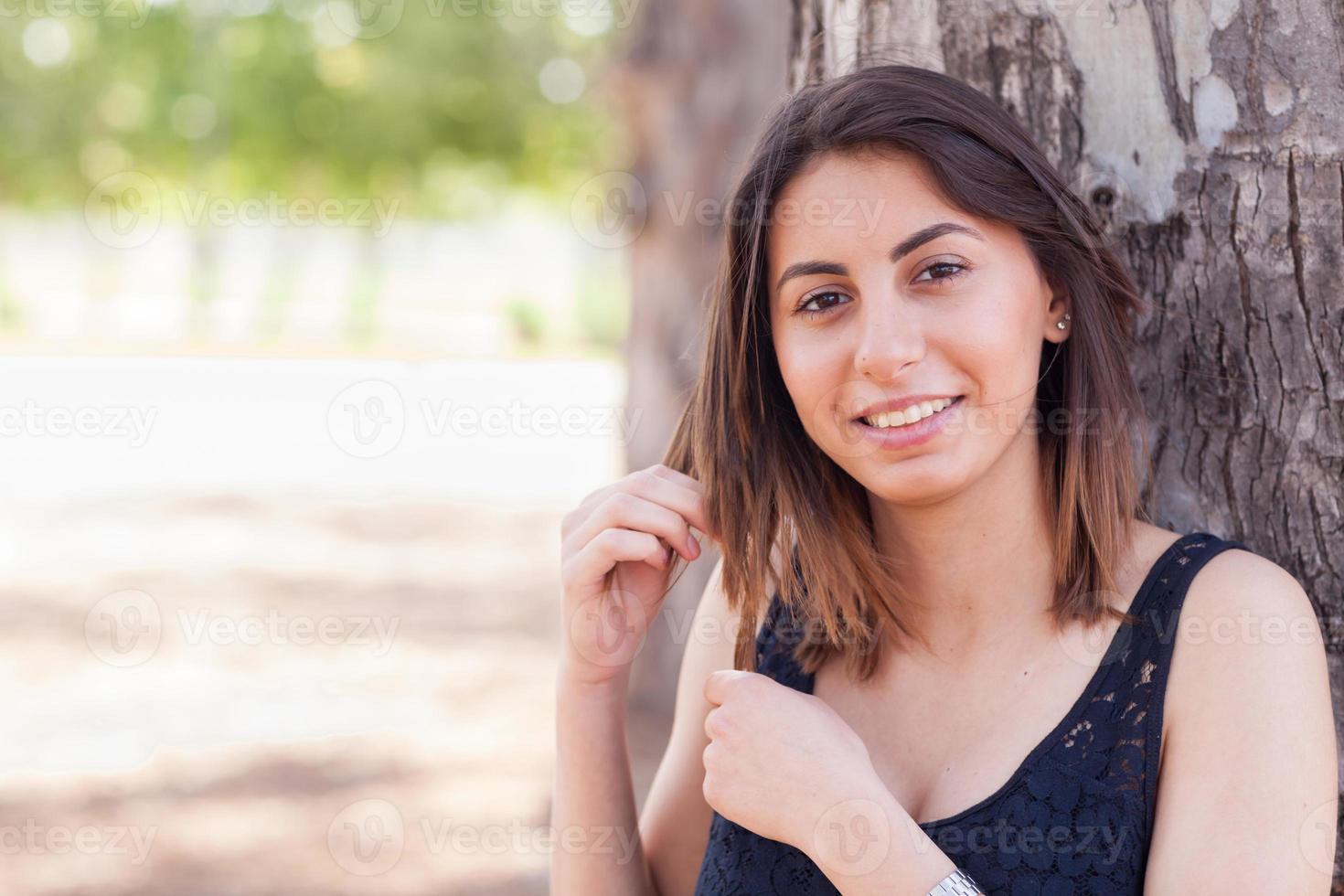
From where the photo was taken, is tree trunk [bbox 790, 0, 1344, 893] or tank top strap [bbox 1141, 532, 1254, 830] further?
tree trunk [bbox 790, 0, 1344, 893]

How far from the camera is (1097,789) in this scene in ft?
5.57

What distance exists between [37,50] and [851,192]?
25024mm

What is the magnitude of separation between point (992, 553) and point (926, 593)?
14cm

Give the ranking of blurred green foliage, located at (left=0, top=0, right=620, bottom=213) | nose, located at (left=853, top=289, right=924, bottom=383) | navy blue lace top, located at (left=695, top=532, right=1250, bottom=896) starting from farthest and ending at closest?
blurred green foliage, located at (left=0, top=0, right=620, bottom=213), nose, located at (left=853, top=289, right=924, bottom=383), navy blue lace top, located at (left=695, top=532, right=1250, bottom=896)

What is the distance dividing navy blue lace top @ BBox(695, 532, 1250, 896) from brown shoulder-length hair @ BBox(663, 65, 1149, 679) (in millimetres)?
70

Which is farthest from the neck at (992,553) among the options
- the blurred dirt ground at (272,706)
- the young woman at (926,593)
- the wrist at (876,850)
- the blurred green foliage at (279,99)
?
the blurred green foliage at (279,99)

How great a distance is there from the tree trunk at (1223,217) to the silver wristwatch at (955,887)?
31.3 inches

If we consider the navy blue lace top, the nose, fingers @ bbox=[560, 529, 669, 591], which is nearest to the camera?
the navy blue lace top

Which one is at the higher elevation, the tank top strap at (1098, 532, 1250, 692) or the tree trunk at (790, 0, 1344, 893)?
the tree trunk at (790, 0, 1344, 893)

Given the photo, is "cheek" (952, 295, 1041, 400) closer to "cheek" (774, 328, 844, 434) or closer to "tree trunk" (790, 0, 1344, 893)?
"cheek" (774, 328, 844, 434)

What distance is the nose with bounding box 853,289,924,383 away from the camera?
1.81 meters

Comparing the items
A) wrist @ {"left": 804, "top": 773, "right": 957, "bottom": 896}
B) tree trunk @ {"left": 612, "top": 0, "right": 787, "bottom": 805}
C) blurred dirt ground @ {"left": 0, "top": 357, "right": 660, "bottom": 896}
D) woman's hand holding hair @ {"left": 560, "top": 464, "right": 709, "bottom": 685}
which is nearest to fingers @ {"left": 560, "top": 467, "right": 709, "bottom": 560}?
woman's hand holding hair @ {"left": 560, "top": 464, "right": 709, "bottom": 685}

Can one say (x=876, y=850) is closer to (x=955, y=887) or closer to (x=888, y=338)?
(x=955, y=887)

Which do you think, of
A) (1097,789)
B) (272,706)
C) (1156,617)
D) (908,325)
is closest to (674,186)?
(272,706)
